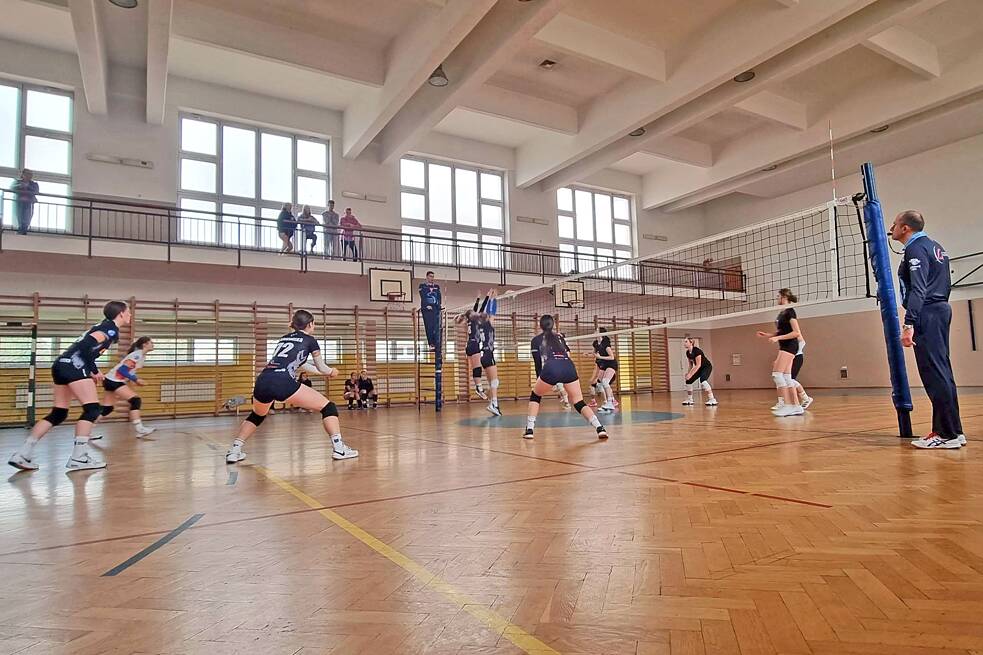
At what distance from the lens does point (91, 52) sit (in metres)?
12.1

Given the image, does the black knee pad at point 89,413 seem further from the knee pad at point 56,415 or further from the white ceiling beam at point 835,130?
the white ceiling beam at point 835,130

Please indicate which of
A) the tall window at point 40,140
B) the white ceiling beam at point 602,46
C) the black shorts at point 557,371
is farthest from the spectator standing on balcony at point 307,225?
the black shorts at point 557,371

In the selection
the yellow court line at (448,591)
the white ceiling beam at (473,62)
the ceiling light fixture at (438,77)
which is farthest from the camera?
the ceiling light fixture at (438,77)

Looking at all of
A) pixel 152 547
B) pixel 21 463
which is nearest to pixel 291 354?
pixel 21 463

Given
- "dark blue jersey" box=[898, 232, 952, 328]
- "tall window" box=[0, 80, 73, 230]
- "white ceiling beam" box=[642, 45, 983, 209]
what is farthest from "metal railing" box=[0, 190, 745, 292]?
"dark blue jersey" box=[898, 232, 952, 328]

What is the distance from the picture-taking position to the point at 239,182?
16984mm

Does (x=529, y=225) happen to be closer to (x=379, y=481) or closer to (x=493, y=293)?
(x=493, y=293)

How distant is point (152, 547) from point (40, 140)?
16.3 m

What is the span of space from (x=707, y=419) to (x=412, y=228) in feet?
42.7

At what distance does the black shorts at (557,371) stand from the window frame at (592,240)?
1491cm

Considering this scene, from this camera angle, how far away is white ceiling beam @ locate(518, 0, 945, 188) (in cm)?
1179

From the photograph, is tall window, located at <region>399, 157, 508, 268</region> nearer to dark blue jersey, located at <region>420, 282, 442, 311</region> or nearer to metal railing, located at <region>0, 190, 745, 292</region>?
metal railing, located at <region>0, 190, 745, 292</region>

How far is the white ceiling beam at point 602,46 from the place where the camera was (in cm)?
1340

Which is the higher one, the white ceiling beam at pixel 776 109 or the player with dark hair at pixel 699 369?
the white ceiling beam at pixel 776 109
